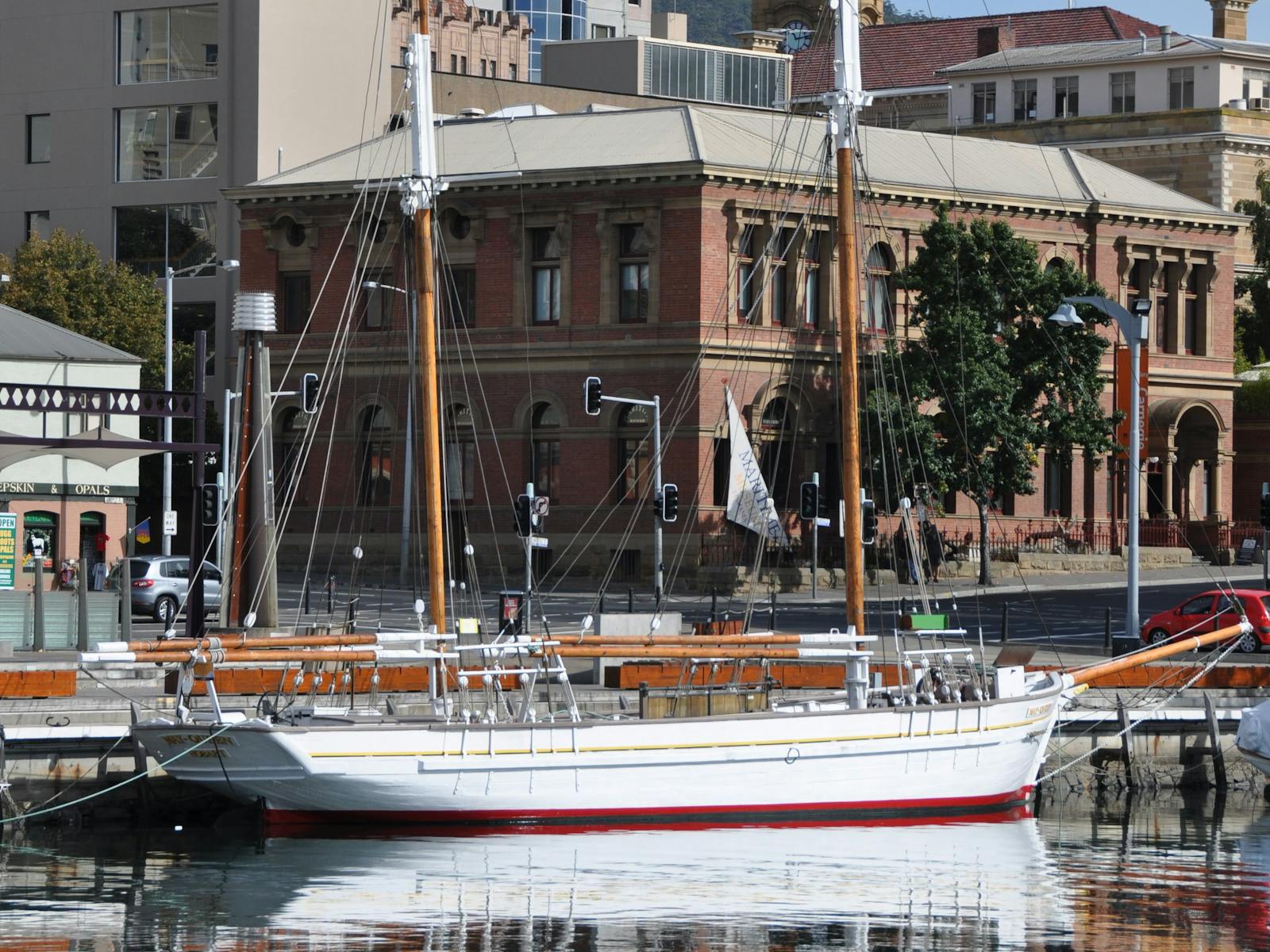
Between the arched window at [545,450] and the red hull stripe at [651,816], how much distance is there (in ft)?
134

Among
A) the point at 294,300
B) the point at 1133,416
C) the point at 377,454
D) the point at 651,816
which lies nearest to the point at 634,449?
the point at 377,454

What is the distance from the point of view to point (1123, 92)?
10538 centimetres

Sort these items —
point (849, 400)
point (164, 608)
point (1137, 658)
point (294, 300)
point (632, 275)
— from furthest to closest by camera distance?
1. point (294, 300)
2. point (632, 275)
3. point (164, 608)
4. point (849, 400)
5. point (1137, 658)

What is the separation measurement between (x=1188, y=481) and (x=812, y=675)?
160 ft

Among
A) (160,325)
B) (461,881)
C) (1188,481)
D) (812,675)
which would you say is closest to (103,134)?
(160,325)

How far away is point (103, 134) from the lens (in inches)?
Result: 3469

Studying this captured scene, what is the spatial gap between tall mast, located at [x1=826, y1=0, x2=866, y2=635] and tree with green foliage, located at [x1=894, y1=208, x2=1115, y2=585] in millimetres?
32702

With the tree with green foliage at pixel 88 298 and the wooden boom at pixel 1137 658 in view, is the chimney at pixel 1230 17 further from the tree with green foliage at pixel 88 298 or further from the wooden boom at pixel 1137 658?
the wooden boom at pixel 1137 658

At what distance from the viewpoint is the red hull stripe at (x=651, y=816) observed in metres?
30.3

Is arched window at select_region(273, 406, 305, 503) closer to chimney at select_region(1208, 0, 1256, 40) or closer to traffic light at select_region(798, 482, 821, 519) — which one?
traffic light at select_region(798, 482, 821, 519)

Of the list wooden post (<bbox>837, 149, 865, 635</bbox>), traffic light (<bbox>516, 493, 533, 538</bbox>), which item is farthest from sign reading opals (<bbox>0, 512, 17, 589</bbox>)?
wooden post (<bbox>837, 149, 865, 635</bbox>)

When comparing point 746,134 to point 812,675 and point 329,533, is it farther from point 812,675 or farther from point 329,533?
point 812,675

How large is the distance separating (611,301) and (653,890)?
47.0 meters

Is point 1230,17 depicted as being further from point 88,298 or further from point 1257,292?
point 88,298
